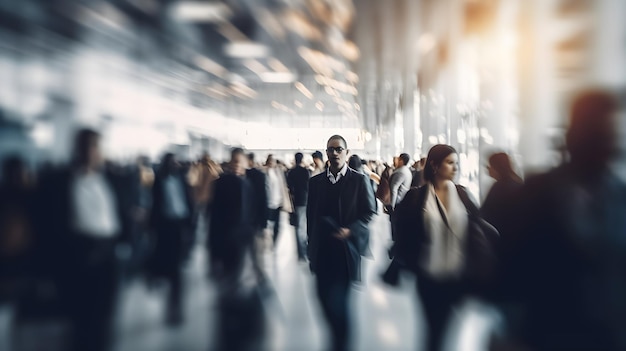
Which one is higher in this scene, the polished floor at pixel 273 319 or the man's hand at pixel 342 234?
the man's hand at pixel 342 234

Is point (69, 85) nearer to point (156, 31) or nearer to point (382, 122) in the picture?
point (156, 31)

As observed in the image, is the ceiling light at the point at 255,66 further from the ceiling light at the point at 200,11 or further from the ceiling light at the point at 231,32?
the ceiling light at the point at 200,11

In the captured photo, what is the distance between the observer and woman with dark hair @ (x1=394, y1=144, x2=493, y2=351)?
3.69 meters

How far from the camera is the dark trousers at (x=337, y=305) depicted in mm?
4551

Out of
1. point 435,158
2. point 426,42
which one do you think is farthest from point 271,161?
point 435,158

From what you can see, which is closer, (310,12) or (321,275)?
(321,275)

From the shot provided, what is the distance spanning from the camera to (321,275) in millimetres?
4609

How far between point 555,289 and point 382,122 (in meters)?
34.4

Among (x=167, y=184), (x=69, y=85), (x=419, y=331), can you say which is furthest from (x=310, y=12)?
(x=419, y=331)

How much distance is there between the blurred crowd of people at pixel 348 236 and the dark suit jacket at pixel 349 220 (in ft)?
0.03

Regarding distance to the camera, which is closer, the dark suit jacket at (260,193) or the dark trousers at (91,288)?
the dark trousers at (91,288)

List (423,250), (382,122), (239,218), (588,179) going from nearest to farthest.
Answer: (588,179), (423,250), (239,218), (382,122)

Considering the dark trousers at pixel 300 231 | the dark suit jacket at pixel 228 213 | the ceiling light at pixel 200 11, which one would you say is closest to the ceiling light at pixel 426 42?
the ceiling light at pixel 200 11

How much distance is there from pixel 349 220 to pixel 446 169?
100cm
